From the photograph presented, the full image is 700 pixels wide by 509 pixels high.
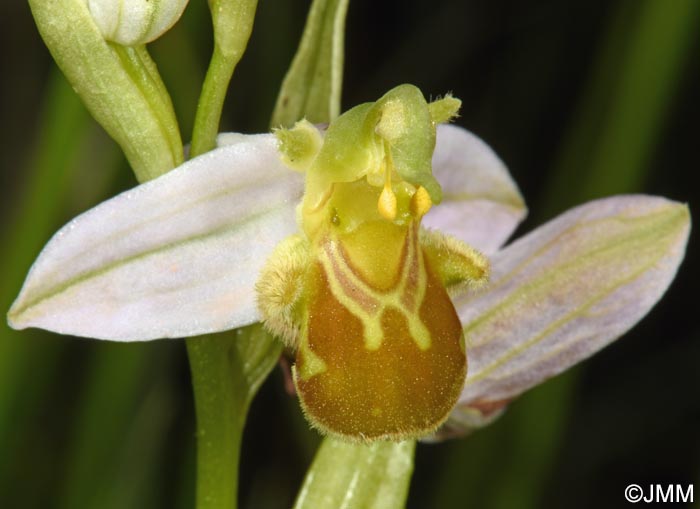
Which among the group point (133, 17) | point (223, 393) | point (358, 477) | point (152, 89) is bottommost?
point (358, 477)

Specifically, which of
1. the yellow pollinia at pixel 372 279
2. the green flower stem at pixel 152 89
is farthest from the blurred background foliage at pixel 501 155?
the yellow pollinia at pixel 372 279

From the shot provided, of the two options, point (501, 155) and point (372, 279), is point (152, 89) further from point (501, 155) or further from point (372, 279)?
point (501, 155)

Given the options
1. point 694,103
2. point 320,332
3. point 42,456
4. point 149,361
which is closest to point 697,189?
point 694,103

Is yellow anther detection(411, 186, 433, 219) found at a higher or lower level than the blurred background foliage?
higher

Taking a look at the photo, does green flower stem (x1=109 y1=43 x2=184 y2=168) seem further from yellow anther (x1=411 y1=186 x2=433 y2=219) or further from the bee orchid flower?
yellow anther (x1=411 y1=186 x2=433 y2=219)

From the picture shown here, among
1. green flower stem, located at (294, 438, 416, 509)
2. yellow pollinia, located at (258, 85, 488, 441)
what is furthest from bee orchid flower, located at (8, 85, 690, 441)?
green flower stem, located at (294, 438, 416, 509)

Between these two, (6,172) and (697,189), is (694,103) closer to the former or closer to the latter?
(697,189)

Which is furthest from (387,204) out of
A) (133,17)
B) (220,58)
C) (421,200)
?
(133,17)
